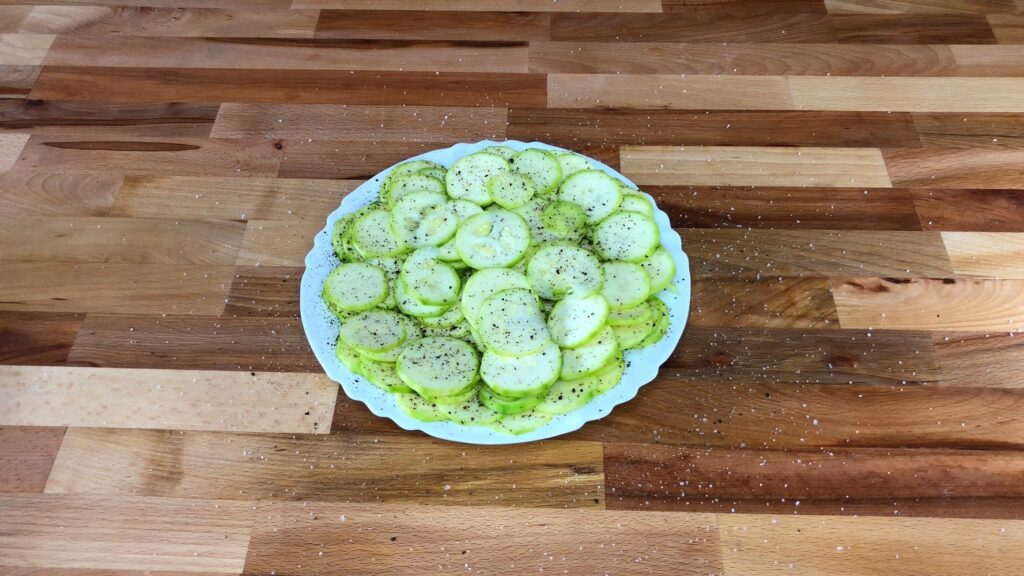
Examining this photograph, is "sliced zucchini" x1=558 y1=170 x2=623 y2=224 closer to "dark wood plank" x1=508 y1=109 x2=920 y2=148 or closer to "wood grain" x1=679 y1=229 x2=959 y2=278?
"wood grain" x1=679 y1=229 x2=959 y2=278

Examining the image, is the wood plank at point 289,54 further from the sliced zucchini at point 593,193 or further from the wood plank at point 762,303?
the wood plank at point 762,303

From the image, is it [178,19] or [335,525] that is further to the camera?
[178,19]

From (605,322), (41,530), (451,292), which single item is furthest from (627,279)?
(41,530)

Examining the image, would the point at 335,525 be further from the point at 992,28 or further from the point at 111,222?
the point at 992,28

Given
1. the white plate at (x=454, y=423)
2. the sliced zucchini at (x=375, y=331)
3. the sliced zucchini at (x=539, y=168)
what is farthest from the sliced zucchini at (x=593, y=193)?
the sliced zucchini at (x=375, y=331)

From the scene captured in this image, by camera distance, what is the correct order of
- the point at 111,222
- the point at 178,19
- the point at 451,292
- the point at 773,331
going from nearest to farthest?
the point at 451,292 → the point at 773,331 → the point at 111,222 → the point at 178,19

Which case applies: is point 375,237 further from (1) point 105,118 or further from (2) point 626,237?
(1) point 105,118

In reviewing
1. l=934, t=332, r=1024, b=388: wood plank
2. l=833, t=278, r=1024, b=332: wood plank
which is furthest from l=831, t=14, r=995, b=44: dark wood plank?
l=934, t=332, r=1024, b=388: wood plank
